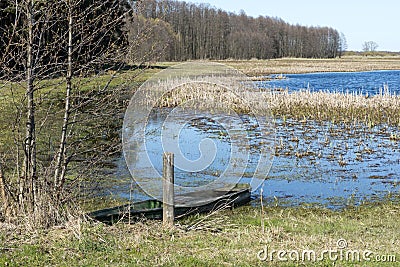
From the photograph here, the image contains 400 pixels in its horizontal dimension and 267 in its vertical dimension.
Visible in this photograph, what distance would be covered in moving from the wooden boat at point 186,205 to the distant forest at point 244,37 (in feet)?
91.5

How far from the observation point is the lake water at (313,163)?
34.0 ft

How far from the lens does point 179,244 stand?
5.64 m

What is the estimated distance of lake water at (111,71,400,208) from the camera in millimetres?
10375

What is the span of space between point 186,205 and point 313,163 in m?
5.69

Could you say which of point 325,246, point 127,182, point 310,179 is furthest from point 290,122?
point 325,246

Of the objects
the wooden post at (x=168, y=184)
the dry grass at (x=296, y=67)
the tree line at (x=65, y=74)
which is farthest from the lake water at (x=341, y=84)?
the wooden post at (x=168, y=184)

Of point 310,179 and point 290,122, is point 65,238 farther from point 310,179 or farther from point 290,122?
point 290,122

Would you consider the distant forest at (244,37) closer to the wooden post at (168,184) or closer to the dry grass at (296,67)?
the dry grass at (296,67)

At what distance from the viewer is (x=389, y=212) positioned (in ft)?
28.9

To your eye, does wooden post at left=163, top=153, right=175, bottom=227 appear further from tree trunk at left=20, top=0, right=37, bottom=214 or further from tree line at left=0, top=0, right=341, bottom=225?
tree trunk at left=20, top=0, right=37, bottom=214

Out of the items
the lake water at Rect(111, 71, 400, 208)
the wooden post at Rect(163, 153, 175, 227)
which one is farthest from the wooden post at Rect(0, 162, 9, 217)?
the wooden post at Rect(163, 153, 175, 227)

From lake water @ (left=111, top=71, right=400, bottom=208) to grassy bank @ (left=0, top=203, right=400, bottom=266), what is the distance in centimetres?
158

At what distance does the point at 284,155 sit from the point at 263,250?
8.96 m

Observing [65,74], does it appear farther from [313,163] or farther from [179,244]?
[313,163]
